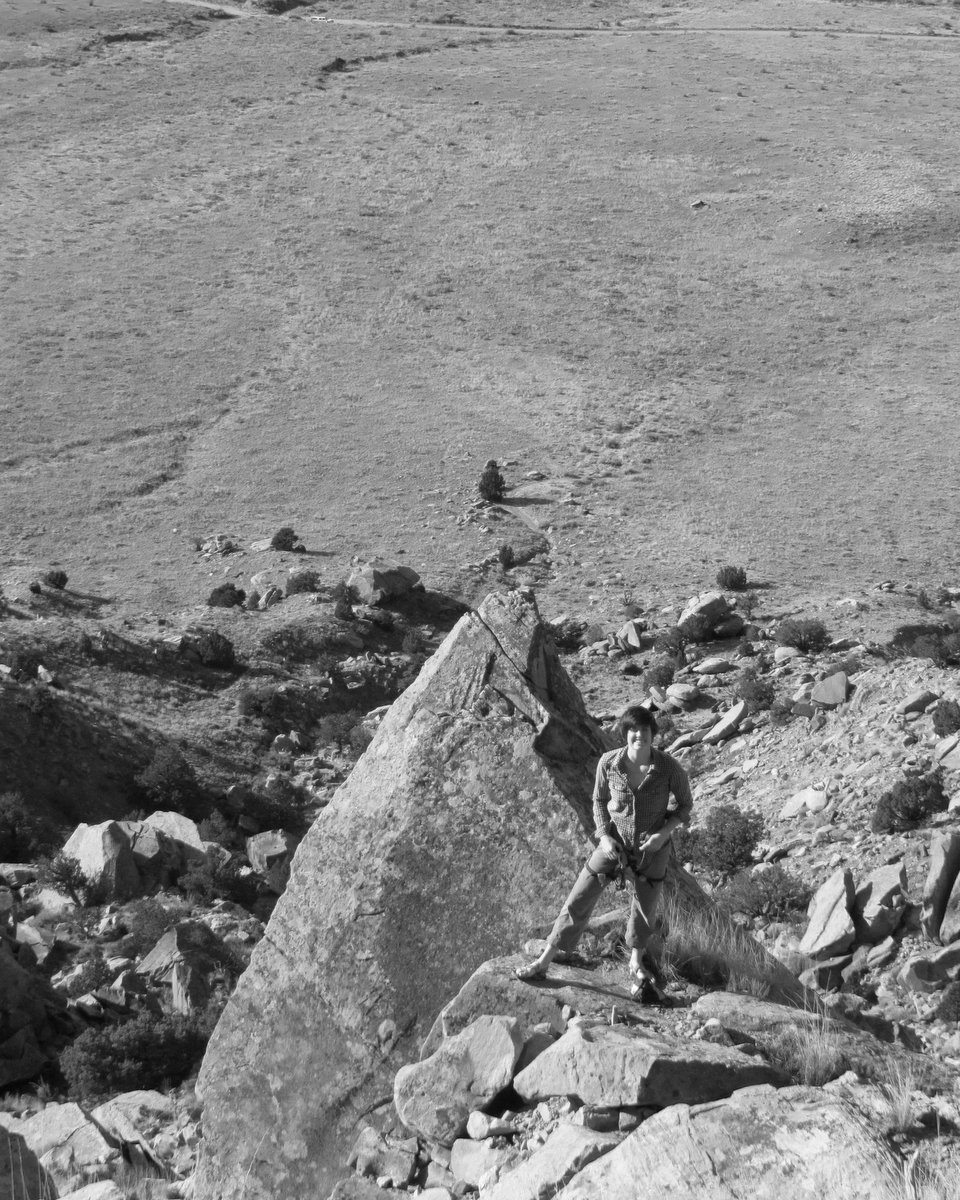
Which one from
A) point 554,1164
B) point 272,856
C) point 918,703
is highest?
point 554,1164

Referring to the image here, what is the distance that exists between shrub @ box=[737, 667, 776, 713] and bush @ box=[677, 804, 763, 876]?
16.0 feet

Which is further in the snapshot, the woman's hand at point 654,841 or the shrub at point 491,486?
the shrub at point 491,486

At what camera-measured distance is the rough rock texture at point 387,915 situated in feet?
30.8

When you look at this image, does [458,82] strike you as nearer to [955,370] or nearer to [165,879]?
[955,370]

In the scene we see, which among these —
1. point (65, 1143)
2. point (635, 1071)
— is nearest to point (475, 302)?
point (65, 1143)

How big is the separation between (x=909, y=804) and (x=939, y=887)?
263 centimetres

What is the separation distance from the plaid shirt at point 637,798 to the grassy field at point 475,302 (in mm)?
23325

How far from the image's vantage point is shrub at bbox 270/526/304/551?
34.2 m

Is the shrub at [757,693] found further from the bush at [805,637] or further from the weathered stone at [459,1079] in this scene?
the weathered stone at [459,1079]

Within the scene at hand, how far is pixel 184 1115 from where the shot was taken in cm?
1231

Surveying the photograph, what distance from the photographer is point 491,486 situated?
123 feet

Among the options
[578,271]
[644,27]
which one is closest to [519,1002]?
[578,271]

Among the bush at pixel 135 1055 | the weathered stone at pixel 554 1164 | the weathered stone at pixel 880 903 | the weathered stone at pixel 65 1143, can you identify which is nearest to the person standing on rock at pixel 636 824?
the weathered stone at pixel 554 1164

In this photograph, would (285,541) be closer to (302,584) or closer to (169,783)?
(302,584)
